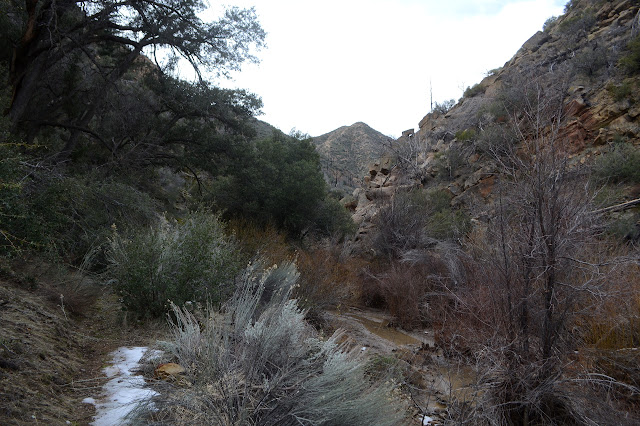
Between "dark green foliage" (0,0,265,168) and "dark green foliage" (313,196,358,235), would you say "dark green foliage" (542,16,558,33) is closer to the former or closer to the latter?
"dark green foliage" (313,196,358,235)

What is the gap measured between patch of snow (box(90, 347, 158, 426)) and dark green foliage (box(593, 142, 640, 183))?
542 inches

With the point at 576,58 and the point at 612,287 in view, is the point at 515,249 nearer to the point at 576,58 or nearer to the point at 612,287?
the point at 612,287

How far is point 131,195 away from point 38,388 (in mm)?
6732

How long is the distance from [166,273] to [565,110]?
36.7ft

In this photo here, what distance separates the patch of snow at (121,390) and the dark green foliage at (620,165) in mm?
13756

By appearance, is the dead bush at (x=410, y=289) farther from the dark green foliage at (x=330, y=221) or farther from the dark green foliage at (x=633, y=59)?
the dark green foliage at (x=633, y=59)

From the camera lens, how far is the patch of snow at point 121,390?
10.8ft

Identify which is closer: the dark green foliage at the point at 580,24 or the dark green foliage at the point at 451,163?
the dark green foliage at the point at 451,163

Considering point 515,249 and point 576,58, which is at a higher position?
point 576,58

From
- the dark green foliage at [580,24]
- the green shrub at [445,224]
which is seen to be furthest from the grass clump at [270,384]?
the dark green foliage at [580,24]

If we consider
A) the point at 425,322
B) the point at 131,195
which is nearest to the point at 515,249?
the point at 425,322

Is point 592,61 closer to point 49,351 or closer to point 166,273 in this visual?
point 166,273

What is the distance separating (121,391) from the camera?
3877 millimetres

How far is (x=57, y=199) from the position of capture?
21.7ft
